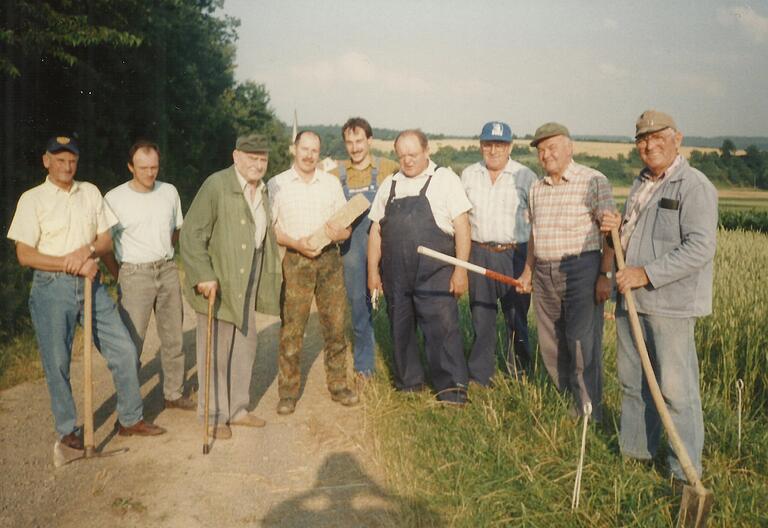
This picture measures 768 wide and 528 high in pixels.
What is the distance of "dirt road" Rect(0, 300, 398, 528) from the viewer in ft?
11.9

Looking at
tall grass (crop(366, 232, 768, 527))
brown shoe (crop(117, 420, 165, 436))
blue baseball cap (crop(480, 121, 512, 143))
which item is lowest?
brown shoe (crop(117, 420, 165, 436))

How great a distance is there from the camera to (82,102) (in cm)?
1312

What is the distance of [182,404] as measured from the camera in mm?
5262

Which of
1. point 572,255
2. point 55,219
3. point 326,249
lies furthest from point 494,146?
point 55,219

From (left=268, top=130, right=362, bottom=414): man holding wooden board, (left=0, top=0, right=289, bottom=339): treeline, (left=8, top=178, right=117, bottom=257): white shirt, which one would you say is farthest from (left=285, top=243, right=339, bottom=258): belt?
(left=0, top=0, right=289, bottom=339): treeline

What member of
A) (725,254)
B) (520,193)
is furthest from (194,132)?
(520,193)

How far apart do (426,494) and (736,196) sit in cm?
3672

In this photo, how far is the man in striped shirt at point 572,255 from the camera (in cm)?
418

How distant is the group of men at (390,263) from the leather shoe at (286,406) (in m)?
0.04

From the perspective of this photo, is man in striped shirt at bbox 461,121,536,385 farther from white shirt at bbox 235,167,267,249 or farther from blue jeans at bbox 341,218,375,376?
white shirt at bbox 235,167,267,249

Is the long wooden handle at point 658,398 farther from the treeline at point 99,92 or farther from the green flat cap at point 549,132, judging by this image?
the treeline at point 99,92

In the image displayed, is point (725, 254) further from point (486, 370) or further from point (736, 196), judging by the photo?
point (736, 196)

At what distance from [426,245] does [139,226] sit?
2294mm

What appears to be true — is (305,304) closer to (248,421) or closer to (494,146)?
(248,421)
